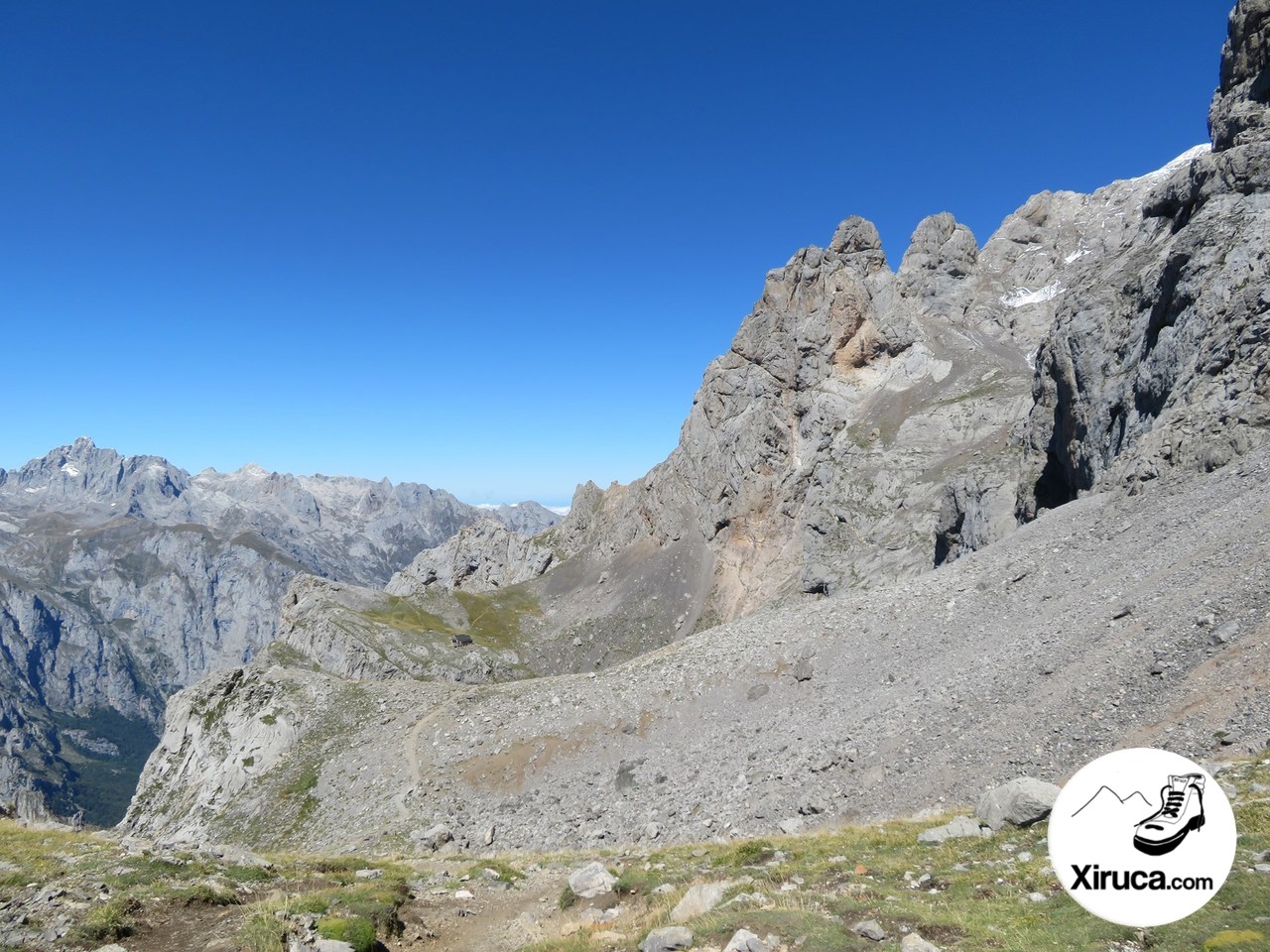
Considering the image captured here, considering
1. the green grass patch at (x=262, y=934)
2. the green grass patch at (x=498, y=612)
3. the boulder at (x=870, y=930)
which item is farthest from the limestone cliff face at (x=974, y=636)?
the green grass patch at (x=498, y=612)

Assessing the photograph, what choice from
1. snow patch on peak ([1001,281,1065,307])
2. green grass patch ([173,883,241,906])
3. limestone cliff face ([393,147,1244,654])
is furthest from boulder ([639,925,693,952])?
snow patch on peak ([1001,281,1065,307])

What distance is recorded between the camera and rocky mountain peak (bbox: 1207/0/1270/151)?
52.2 metres

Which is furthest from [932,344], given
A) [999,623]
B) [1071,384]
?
[999,623]

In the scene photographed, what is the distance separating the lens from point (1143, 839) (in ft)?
34.3

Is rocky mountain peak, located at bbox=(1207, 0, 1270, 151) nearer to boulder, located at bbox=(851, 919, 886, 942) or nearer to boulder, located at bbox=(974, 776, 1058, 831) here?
boulder, located at bbox=(974, 776, 1058, 831)

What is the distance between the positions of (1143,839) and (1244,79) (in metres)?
74.1

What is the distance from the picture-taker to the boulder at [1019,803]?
18.0 m

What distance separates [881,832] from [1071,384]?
5590 centimetres

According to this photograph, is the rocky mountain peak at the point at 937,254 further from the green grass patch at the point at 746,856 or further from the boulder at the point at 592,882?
the boulder at the point at 592,882

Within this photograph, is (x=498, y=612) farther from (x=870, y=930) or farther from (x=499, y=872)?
(x=870, y=930)

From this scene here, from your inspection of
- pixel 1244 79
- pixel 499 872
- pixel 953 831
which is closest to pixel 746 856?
pixel 953 831

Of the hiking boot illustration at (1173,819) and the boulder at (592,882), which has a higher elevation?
the hiking boot illustration at (1173,819)

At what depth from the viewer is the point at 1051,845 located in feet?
35.6

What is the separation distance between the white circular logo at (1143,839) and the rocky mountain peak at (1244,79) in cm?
6268
